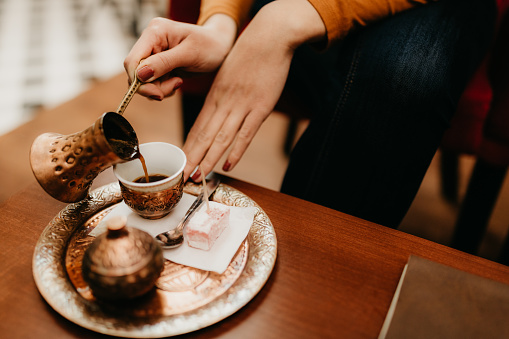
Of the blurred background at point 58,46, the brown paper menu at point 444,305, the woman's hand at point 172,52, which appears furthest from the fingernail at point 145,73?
the blurred background at point 58,46

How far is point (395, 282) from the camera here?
0.54 metres

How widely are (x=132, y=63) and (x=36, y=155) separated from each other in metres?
0.21

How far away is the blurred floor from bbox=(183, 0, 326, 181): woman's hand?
0.41 metres

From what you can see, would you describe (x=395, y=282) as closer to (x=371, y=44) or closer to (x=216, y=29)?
(x=371, y=44)

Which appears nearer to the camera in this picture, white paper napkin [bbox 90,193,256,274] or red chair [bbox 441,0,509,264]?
white paper napkin [bbox 90,193,256,274]

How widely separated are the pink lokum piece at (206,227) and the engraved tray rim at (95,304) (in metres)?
0.05

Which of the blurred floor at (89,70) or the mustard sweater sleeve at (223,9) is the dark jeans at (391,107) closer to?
the mustard sweater sleeve at (223,9)

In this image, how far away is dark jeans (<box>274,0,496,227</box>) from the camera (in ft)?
2.49

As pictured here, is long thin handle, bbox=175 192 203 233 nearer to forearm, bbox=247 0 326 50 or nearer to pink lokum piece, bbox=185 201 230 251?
pink lokum piece, bbox=185 201 230 251

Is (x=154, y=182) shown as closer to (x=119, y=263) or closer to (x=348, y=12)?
(x=119, y=263)

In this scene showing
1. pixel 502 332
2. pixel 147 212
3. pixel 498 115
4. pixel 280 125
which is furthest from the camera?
pixel 280 125

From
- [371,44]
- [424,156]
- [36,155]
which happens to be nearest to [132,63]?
[36,155]

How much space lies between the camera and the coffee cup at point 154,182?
1.85 ft

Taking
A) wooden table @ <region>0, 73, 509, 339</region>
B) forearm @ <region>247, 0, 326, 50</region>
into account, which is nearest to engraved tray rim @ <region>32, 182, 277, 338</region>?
wooden table @ <region>0, 73, 509, 339</region>
